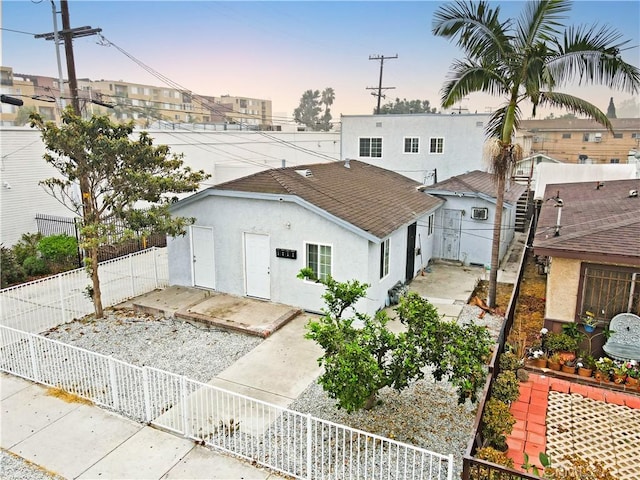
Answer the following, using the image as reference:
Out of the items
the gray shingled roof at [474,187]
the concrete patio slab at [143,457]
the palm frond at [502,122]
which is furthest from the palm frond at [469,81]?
the concrete patio slab at [143,457]

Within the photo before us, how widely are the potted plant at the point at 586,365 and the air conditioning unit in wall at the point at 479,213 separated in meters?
8.35

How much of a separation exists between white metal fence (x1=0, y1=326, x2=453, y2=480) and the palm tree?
812 centimetres

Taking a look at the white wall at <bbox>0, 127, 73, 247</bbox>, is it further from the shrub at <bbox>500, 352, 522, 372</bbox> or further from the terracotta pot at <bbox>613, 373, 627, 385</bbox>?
the terracotta pot at <bbox>613, 373, 627, 385</bbox>

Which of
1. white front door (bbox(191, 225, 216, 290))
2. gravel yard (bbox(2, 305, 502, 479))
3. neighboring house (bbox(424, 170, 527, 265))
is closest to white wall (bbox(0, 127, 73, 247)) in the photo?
gravel yard (bbox(2, 305, 502, 479))

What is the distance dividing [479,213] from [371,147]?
9763mm

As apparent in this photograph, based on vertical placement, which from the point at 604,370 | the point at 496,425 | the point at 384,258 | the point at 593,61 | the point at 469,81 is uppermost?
the point at 593,61

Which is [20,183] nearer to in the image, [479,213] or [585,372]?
[479,213]

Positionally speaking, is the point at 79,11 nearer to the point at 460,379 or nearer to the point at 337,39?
the point at 337,39

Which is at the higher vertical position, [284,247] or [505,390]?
[284,247]

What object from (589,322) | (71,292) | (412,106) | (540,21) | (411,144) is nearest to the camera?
(589,322)

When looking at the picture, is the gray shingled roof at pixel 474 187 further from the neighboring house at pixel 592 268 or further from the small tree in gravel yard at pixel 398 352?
the small tree in gravel yard at pixel 398 352

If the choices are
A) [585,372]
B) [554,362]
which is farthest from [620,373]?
[554,362]

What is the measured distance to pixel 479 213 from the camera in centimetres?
1666

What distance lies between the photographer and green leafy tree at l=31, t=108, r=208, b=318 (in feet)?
35.0
